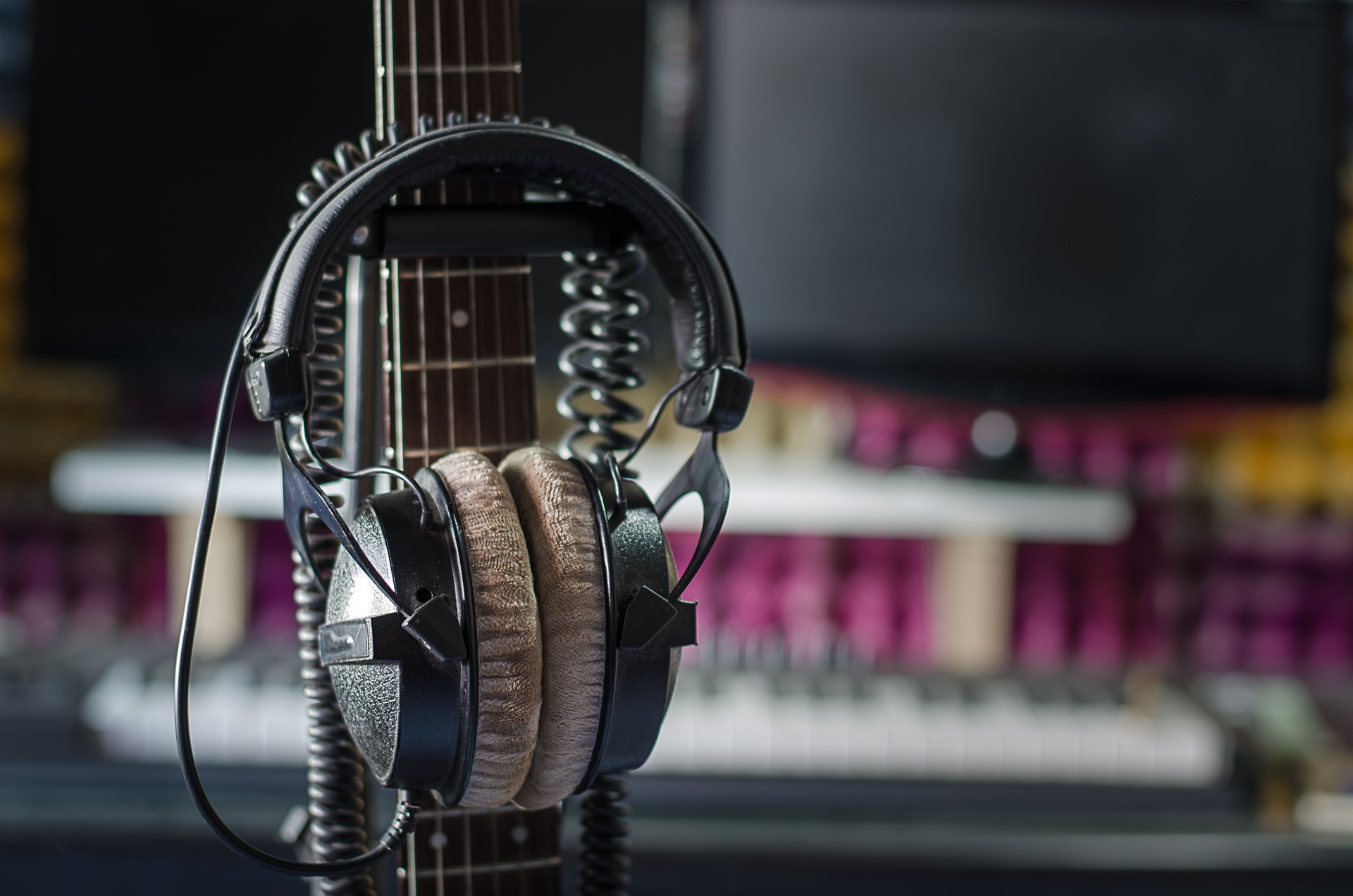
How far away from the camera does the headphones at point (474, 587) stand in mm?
334

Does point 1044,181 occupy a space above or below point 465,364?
above

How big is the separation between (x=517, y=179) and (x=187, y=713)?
0.65 feet

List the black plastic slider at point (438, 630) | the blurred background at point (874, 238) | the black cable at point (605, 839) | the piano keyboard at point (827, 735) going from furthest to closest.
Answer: the blurred background at point (874, 238) → the piano keyboard at point (827, 735) → the black cable at point (605, 839) → the black plastic slider at point (438, 630)

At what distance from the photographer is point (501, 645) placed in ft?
1.10

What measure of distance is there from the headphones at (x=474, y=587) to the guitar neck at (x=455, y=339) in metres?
0.10

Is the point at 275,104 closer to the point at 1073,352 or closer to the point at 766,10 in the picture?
the point at 766,10

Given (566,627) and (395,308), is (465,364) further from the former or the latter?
(566,627)

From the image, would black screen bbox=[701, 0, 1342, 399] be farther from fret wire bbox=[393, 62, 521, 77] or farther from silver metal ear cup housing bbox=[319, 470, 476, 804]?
silver metal ear cup housing bbox=[319, 470, 476, 804]

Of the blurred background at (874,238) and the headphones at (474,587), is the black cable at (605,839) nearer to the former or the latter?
the headphones at (474,587)

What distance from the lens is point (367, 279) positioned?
48cm

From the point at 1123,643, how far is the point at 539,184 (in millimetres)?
1459

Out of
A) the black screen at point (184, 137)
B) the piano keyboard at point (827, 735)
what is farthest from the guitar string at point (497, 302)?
the black screen at point (184, 137)

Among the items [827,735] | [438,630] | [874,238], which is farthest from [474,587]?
[874,238]

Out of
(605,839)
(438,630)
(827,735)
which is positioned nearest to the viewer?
(438,630)
